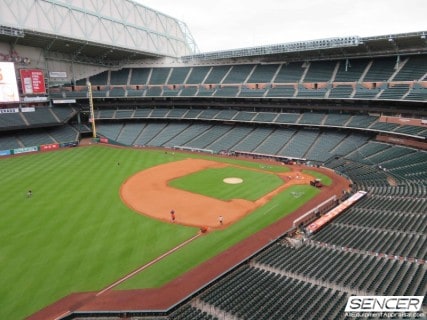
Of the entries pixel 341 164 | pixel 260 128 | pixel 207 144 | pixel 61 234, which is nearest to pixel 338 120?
pixel 341 164

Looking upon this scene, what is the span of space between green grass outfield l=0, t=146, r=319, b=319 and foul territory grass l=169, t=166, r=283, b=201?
3.66 m

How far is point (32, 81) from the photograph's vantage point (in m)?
67.9

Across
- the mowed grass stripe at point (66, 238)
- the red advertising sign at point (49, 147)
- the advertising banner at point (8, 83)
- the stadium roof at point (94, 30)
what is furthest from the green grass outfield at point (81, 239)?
the stadium roof at point (94, 30)

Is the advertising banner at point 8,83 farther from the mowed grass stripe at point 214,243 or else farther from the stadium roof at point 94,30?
the mowed grass stripe at point 214,243

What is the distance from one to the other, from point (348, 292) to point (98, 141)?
2683 inches

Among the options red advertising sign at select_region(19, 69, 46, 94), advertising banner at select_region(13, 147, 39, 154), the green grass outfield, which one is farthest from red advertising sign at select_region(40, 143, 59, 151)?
the green grass outfield

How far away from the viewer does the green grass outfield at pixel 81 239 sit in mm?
21216

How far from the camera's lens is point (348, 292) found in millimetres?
17688

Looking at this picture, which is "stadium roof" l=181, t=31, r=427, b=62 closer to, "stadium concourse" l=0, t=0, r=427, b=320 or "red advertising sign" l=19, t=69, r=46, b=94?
"stadium concourse" l=0, t=0, r=427, b=320

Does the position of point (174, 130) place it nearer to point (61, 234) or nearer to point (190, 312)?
point (61, 234)

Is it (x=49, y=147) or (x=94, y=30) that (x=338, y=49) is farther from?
(x=49, y=147)

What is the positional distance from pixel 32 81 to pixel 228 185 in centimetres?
5219

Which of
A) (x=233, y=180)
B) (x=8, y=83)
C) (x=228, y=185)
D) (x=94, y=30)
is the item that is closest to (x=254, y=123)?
(x=233, y=180)

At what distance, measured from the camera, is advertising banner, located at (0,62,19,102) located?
199 feet
